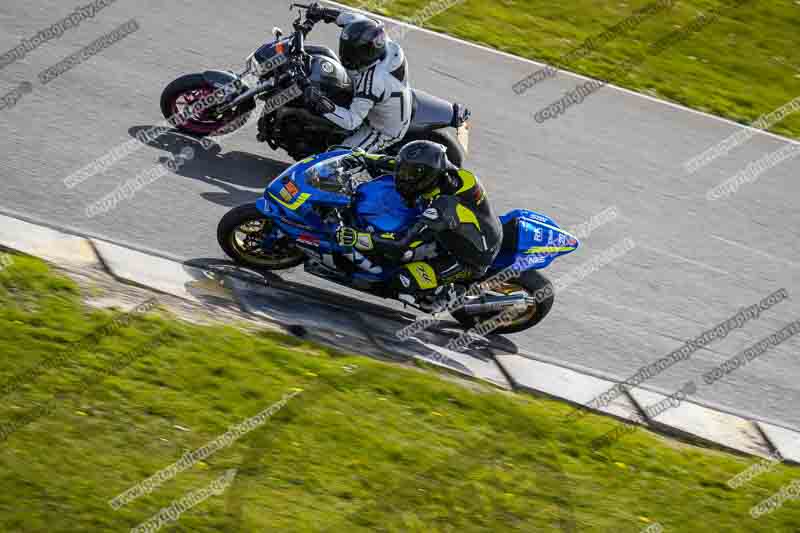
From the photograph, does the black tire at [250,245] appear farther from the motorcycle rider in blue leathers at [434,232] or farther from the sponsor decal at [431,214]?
the sponsor decal at [431,214]

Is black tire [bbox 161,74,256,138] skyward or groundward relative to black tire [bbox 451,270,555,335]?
skyward

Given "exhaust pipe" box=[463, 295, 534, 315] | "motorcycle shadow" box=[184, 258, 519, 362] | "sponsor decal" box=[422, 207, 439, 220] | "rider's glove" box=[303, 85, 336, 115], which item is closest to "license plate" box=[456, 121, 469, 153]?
"rider's glove" box=[303, 85, 336, 115]

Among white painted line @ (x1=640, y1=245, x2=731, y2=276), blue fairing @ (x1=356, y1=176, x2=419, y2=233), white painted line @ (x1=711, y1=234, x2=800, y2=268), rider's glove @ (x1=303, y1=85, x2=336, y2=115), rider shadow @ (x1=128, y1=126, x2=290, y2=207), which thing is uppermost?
rider's glove @ (x1=303, y1=85, x2=336, y2=115)

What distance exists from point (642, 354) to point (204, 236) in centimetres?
431

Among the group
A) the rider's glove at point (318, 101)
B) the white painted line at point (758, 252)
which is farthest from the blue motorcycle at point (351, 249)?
the white painted line at point (758, 252)

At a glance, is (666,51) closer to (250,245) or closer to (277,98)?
(277,98)

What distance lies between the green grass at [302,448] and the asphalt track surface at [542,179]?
1475 mm

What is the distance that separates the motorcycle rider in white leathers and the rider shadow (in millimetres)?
946

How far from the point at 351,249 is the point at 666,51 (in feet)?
33.0

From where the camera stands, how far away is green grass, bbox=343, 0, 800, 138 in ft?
52.9

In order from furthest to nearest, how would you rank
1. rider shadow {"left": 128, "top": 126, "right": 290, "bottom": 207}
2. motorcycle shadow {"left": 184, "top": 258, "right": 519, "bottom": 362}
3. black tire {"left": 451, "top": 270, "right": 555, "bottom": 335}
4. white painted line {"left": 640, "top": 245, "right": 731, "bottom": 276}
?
white painted line {"left": 640, "top": 245, "right": 731, "bottom": 276}, rider shadow {"left": 128, "top": 126, "right": 290, "bottom": 207}, black tire {"left": 451, "top": 270, "right": 555, "bottom": 335}, motorcycle shadow {"left": 184, "top": 258, "right": 519, "bottom": 362}

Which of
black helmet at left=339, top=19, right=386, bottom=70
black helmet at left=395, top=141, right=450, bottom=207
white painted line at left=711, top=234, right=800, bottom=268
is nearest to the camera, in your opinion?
black helmet at left=395, top=141, right=450, bottom=207

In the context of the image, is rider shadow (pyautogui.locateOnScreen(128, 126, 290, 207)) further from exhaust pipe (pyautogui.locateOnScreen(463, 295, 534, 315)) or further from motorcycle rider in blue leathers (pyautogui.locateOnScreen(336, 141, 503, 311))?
exhaust pipe (pyautogui.locateOnScreen(463, 295, 534, 315))

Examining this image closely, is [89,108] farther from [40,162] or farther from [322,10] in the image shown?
[322,10]
